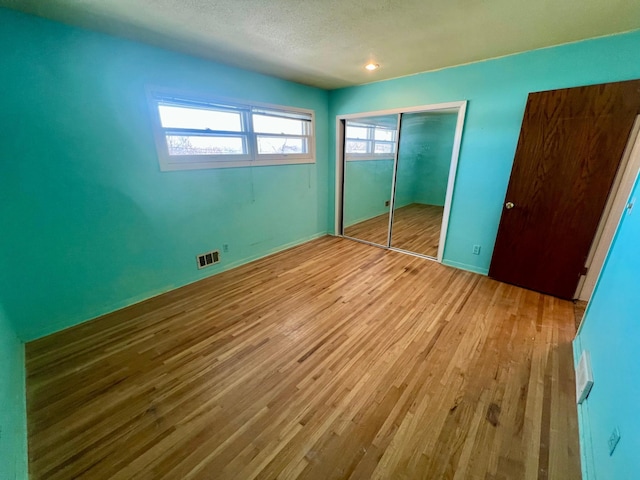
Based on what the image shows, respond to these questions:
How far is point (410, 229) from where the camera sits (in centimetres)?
478

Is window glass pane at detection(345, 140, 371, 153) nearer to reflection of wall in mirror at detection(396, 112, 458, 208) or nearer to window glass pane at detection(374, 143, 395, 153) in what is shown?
window glass pane at detection(374, 143, 395, 153)

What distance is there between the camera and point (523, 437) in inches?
52.7

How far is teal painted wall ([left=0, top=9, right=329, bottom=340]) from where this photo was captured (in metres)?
1.84

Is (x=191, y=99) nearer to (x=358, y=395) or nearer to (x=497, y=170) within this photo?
(x=358, y=395)

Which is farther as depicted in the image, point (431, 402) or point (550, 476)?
point (431, 402)

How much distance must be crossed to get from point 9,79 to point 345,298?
3194 millimetres

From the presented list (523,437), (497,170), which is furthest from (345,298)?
(497,170)

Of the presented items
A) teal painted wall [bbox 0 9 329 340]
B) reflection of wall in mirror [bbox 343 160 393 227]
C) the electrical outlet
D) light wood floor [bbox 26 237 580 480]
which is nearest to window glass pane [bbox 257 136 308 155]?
teal painted wall [bbox 0 9 329 340]

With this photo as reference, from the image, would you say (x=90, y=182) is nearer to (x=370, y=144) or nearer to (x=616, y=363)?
(x=616, y=363)

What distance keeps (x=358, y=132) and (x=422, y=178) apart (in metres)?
1.71

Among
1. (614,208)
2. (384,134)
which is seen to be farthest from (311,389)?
(384,134)

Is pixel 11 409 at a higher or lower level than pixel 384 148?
lower

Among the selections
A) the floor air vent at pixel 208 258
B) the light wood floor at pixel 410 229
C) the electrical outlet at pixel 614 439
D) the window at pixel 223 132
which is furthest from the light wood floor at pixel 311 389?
the window at pixel 223 132

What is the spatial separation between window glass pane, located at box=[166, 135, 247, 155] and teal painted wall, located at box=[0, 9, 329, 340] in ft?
0.73
